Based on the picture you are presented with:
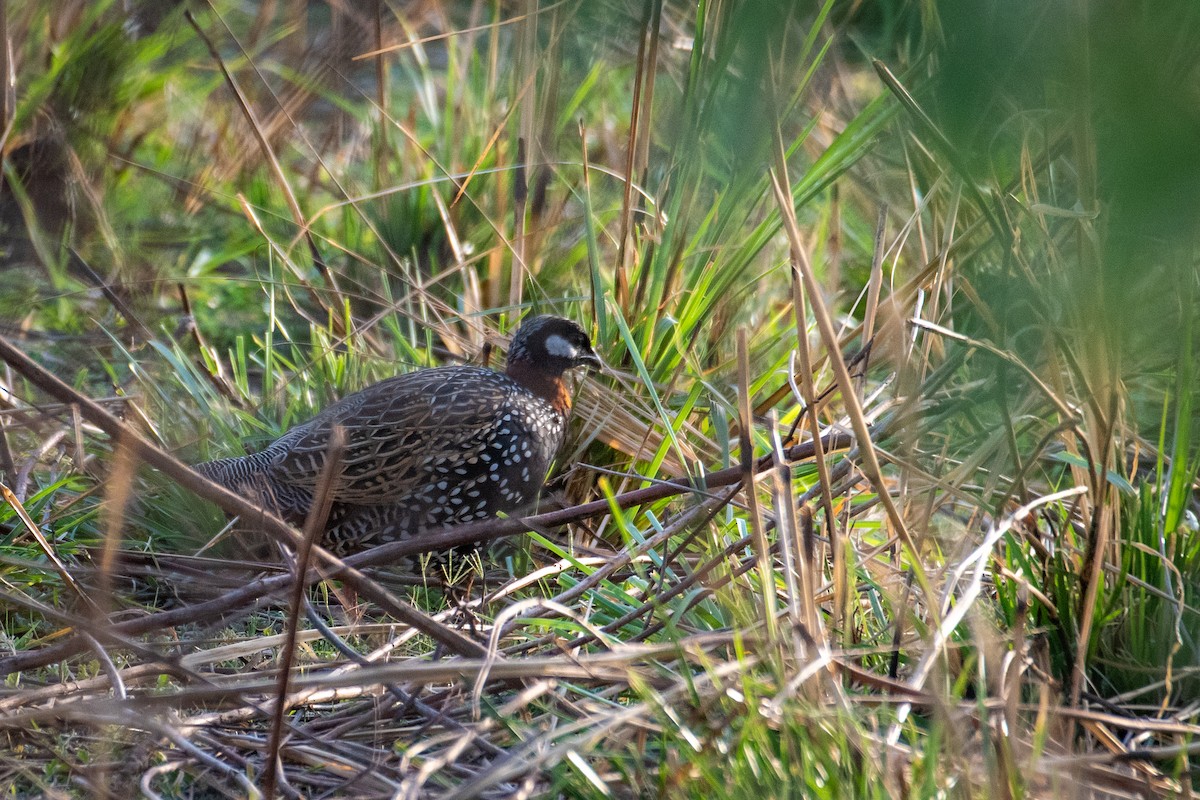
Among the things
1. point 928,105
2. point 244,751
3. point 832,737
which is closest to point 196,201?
point 244,751

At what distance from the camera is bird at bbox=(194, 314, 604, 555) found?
392 centimetres

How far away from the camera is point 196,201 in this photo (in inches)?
212

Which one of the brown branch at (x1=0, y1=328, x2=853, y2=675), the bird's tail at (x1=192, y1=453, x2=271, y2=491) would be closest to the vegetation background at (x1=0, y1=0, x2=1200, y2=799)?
the brown branch at (x1=0, y1=328, x2=853, y2=675)

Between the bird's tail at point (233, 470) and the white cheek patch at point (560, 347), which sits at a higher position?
the white cheek patch at point (560, 347)

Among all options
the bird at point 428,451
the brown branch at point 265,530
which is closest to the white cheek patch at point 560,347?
the bird at point 428,451

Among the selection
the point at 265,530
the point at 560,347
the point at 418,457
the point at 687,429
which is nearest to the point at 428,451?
the point at 418,457

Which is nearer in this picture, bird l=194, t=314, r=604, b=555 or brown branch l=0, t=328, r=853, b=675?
brown branch l=0, t=328, r=853, b=675

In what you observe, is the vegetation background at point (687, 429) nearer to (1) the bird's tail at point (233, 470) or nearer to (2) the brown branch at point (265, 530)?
(2) the brown branch at point (265, 530)

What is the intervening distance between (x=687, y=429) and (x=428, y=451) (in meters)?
0.90

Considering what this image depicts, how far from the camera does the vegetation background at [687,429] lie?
3.87ft

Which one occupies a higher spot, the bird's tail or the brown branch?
the brown branch

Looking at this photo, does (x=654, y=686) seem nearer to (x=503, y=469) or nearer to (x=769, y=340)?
(x=503, y=469)

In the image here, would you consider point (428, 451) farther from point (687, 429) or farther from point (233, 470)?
point (687, 429)

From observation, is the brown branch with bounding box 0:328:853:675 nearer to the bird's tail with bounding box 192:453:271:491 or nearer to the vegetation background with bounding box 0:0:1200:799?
the vegetation background with bounding box 0:0:1200:799
